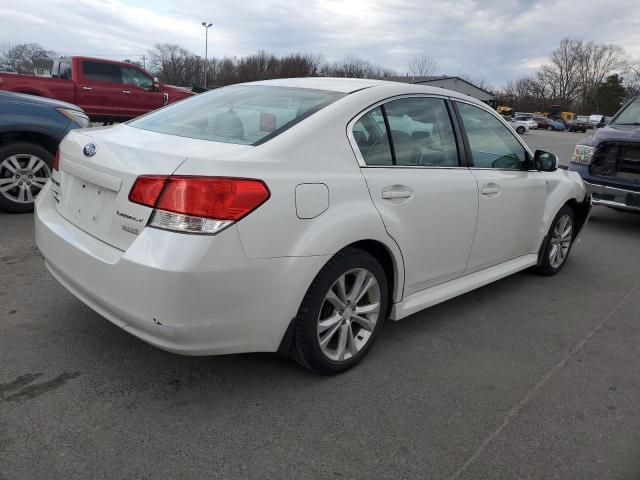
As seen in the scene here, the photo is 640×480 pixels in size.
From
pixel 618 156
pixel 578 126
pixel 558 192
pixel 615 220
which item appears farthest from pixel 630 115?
pixel 578 126

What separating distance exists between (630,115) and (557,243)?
3.95 m

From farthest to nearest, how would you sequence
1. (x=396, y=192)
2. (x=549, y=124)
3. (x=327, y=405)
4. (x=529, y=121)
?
1. (x=549, y=124)
2. (x=529, y=121)
3. (x=396, y=192)
4. (x=327, y=405)

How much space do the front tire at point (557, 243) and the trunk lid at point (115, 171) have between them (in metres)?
3.32

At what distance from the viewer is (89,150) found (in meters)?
2.74

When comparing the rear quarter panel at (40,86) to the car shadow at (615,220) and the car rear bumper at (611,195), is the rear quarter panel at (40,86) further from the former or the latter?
the car shadow at (615,220)

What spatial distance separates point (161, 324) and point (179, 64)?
92.5 metres

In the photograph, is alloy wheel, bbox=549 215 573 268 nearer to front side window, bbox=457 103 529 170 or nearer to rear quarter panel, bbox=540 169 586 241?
rear quarter panel, bbox=540 169 586 241

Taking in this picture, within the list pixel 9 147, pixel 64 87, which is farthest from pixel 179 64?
pixel 9 147

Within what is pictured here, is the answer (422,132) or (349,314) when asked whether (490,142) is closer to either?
(422,132)

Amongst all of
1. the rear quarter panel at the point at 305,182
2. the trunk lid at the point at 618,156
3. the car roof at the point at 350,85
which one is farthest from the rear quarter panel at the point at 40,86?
the trunk lid at the point at 618,156

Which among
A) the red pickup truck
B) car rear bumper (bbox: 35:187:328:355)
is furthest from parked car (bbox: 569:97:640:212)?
the red pickup truck

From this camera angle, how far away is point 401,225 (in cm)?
301

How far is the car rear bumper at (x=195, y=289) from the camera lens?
220 centimetres

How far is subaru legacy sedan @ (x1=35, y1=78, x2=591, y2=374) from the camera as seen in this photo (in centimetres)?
226
